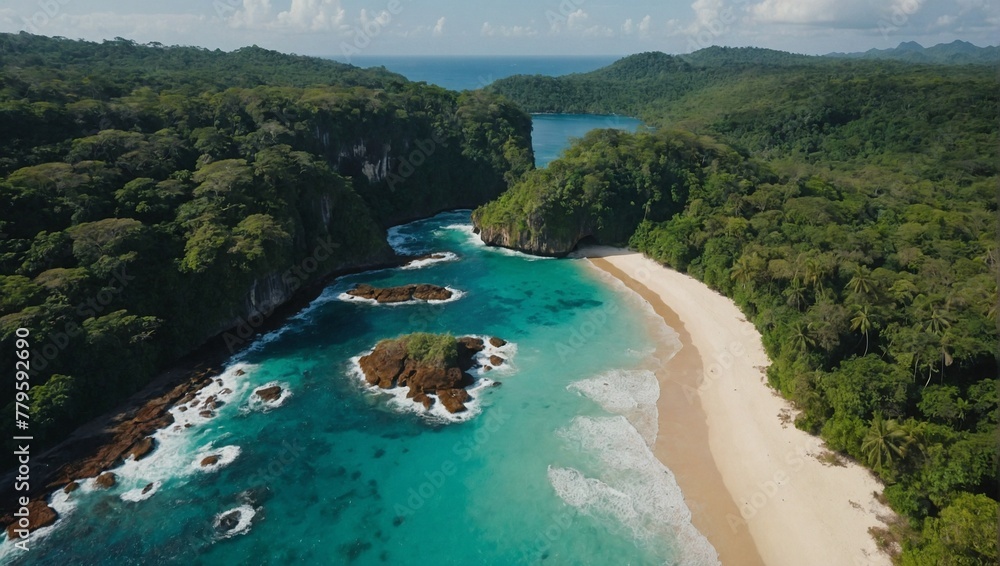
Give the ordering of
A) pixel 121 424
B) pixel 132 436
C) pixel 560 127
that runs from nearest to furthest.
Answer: pixel 132 436 → pixel 121 424 → pixel 560 127

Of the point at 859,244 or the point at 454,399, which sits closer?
the point at 454,399

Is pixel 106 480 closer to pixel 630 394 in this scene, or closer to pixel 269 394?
pixel 269 394

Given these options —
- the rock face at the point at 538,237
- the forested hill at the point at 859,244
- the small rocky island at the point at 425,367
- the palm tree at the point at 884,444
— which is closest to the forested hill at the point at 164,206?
the small rocky island at the point at 425,367

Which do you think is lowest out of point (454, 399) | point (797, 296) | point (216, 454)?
point (454, 399)

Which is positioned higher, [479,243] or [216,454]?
[479,243]

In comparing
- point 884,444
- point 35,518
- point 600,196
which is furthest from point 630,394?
point 35,518

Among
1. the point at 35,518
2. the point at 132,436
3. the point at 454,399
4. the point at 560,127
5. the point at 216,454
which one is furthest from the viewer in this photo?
the point at 560,127

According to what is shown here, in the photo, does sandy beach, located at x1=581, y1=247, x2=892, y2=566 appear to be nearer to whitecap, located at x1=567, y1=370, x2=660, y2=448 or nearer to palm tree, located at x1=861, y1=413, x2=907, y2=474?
whitecap, located at x1=567, y1=370, x2=660, y2=448
